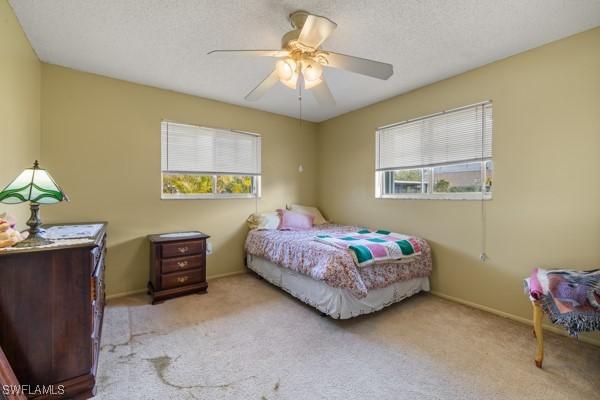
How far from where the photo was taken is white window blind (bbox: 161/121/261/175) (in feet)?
11.0

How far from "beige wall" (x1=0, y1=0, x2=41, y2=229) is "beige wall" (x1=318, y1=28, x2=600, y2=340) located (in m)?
3.61

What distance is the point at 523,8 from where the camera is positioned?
5.98 ft

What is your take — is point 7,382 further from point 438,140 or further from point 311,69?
point 438,140

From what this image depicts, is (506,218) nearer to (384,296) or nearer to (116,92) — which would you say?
(384,296)

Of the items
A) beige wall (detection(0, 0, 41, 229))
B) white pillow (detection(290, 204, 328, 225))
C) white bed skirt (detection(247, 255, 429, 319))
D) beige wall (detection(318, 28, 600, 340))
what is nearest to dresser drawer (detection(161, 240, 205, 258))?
white bed skirt (detection(247, 255, 429, 319))

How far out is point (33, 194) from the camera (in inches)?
58.1

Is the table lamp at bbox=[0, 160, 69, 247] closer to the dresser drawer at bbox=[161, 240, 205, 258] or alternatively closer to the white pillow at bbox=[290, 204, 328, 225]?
the dresser drawer at bbox=[161, 240, 205, 258]

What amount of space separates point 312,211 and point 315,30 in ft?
10.1

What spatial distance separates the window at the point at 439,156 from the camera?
2.71 metres

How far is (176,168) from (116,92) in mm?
1008

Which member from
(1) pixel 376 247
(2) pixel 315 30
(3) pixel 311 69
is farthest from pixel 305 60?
(1) pixel 376 247

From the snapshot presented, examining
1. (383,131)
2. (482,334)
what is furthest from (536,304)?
(383,131)

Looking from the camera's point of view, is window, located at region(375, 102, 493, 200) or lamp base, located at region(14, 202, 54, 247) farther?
window, located at region(375, 102, 493, 200)

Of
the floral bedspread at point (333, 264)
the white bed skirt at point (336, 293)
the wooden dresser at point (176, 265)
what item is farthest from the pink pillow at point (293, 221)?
the wooden dresser at point (176, 265)
